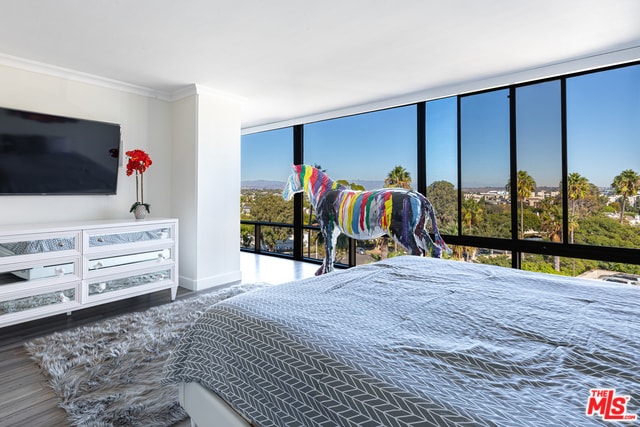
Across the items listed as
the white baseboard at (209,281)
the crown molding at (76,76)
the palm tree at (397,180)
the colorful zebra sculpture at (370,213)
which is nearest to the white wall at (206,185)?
the white baseboard at (209,281)

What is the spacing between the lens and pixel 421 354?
36.9 inches

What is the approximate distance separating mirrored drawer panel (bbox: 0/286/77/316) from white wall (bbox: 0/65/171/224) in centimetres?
95

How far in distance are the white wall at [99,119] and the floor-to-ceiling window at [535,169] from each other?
3.11 meters

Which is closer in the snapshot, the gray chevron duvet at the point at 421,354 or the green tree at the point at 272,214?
the gray chevron duvet at the point at 421,354

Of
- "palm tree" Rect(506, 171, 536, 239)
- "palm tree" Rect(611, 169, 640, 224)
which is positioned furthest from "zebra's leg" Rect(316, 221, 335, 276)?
"palm tree" Rect(611, 169, 640, 224)

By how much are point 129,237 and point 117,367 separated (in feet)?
4.89

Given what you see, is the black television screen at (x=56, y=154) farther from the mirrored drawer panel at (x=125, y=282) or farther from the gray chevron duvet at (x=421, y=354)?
the gray chevron duvet at (x=421, y=354)

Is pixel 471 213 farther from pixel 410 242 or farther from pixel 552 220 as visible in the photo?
pixel 410 242

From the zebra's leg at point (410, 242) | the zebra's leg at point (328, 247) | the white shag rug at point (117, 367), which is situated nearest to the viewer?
the white shag rug at point (117, 367)

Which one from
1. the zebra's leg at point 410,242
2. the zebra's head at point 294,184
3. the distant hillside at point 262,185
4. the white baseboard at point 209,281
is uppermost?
the distant hillside at point 262,185

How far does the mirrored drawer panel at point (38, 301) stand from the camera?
8.40 ft

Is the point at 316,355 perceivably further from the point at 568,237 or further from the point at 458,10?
the point at 568,237

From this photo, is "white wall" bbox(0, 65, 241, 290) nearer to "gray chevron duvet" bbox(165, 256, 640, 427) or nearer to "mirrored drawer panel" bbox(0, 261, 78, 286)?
"mirrored drawer panel" bbox(0, 261, 78, 286)

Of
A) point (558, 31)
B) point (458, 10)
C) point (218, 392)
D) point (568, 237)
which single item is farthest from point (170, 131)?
point (568, 237)
